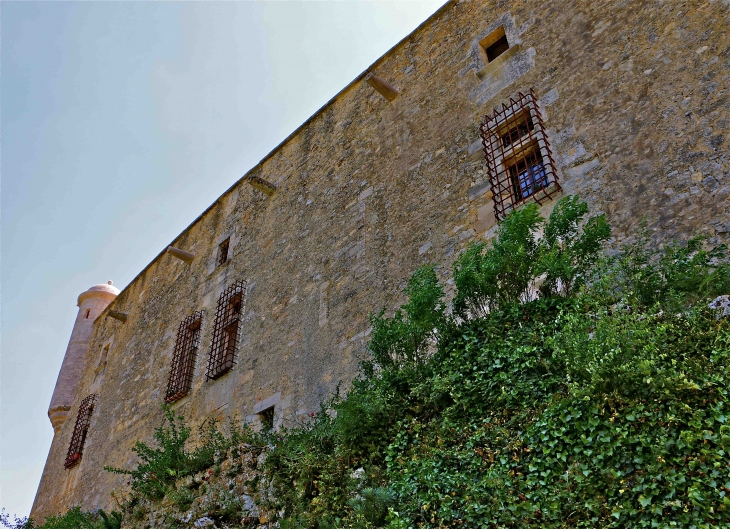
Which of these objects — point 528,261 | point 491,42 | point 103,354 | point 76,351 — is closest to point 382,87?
point 491,42

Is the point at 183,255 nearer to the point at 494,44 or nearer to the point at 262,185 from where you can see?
the point at 262,185

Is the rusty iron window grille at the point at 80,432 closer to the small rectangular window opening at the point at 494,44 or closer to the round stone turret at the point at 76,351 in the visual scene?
the round stone turret at the point at 76,351

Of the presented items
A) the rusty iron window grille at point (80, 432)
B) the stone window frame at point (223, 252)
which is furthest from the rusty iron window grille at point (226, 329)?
the rusty iron window grille at point (80, 432)

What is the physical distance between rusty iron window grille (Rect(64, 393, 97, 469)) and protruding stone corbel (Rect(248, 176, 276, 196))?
626cm

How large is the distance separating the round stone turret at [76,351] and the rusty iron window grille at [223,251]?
21.6ft

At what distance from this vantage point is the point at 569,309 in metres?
4.55

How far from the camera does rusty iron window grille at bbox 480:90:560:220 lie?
603 centimetres

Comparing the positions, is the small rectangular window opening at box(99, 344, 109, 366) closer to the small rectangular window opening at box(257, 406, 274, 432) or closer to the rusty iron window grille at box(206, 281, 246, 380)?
the rusty iron window grille at box(206, 281, 246, 380)

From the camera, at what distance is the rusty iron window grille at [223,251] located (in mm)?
A: 10570

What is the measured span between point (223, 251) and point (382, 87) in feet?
14.1

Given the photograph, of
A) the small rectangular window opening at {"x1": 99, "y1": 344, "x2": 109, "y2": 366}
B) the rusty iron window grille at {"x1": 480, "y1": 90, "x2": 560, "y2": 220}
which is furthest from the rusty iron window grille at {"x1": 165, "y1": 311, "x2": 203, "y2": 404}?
the rusty iron window grille at {"x1": 480, "y1": 90, "x2": 560, "y2": 220}

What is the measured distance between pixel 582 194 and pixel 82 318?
48.1 feet

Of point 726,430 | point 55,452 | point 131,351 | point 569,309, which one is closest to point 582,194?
point 569,309

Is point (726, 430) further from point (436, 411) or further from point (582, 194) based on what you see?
point (582, 194)
